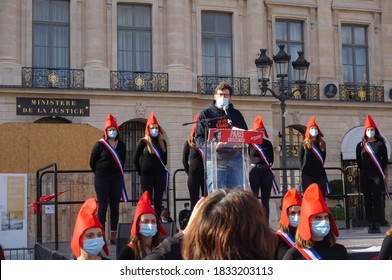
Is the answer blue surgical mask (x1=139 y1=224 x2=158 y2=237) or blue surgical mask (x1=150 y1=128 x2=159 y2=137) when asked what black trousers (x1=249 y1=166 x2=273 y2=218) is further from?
blue surgical mask (x1=139 y1=224 x2=158 y2=237)

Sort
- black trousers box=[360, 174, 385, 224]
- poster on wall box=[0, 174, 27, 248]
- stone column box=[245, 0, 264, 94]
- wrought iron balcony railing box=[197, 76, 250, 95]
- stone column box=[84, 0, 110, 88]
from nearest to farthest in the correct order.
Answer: black trousers box=[360, 174, 385, 224] < poster on wall box=[0, 174, 27, 248] < stone column box=[84, 0, 110, 88] < wrought iron balcony railing box=[197, 76, 250, 95] < stone column box=[245, 0, 264, 94]

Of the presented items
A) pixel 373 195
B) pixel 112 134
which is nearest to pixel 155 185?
pixel 112 134

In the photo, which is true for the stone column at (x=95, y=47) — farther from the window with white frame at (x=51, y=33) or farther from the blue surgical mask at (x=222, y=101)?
the blue surgical mask at (x=222, y=101)

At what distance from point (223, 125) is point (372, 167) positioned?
4.64 meters

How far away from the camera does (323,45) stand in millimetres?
30031

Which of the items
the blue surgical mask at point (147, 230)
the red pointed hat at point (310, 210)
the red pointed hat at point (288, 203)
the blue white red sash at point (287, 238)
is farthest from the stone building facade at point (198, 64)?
the red pointed hat at point (310, 210)

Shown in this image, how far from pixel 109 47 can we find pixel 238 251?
24423 millimetres

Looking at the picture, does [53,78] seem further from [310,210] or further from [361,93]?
[310,210]

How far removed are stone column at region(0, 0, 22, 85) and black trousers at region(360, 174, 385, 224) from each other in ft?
52.3

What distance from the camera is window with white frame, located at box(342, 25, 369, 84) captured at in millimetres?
30812

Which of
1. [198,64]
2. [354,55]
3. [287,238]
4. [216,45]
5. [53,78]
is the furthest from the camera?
[354,55]

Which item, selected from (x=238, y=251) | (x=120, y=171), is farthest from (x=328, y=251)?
(x=120, y=171)

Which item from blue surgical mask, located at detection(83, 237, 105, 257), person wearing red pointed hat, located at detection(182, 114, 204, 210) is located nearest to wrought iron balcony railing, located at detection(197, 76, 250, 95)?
person wearing red pointed hat, located at detection(182, 114, 204, 210)

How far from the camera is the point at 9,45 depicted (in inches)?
997
